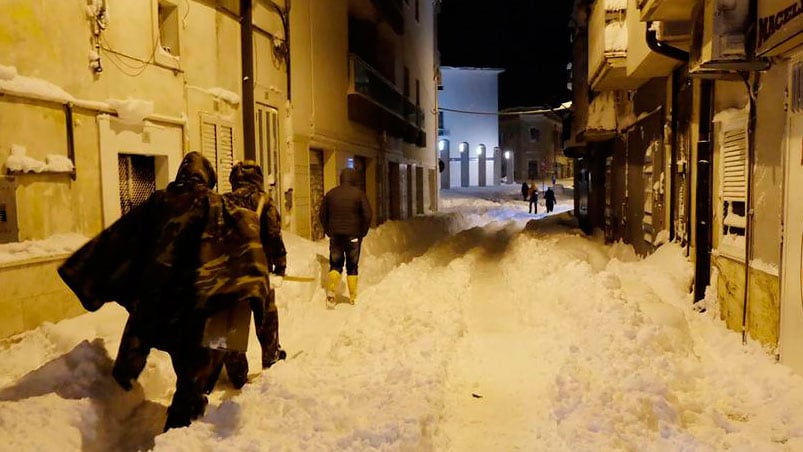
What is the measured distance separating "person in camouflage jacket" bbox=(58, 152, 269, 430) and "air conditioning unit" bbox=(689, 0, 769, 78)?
479 centimetres

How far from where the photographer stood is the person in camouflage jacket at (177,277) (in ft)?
13.1

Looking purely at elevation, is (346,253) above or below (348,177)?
below

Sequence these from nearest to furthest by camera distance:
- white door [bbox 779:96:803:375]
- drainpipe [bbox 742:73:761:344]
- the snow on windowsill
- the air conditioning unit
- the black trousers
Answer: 1. white door [bbox 779:96:803:375]
2. the snow on windowsill
3. the air conditioning unit
4. drainpipe [bbox 742:73:761:344]
5. the black trousers

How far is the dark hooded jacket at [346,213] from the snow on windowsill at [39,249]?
3.14 metres

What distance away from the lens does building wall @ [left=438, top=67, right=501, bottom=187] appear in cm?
5075

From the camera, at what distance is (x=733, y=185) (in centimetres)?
670

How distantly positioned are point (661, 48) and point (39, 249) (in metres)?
7.91

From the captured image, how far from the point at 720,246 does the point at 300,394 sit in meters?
5.18

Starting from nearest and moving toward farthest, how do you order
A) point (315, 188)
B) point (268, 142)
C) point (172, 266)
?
point (172, 266), point (268, 142), point (315, 188)

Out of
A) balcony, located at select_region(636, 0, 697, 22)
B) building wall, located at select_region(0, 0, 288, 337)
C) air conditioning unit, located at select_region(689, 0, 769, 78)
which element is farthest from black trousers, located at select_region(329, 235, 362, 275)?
air conditioning unit, located at select_region(689, 0, 769, 78)

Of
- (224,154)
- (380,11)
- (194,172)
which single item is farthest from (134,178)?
(380,11)

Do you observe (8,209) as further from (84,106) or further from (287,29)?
(287,29)

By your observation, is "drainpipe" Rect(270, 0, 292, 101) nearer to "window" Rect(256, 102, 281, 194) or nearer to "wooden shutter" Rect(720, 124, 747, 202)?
"window" Rect(256, 102, 281, 194)

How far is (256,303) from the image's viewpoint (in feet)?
14.3
